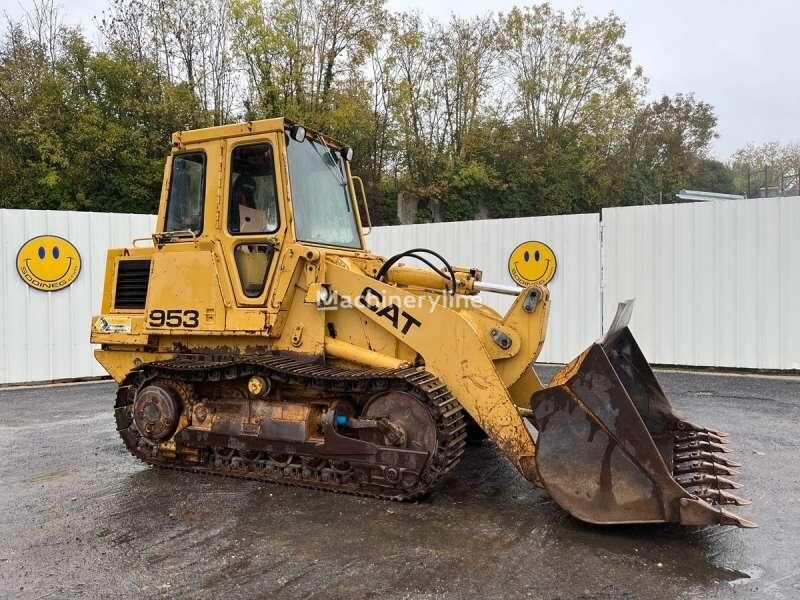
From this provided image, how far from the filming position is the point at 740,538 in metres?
3.67

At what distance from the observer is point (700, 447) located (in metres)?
4.50

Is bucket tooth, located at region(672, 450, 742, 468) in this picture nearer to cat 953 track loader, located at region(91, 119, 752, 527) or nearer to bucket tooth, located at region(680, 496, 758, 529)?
cat 953 track loader, located at region(91, 119, 752, 527)

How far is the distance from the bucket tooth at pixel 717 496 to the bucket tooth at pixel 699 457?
1.73 feet

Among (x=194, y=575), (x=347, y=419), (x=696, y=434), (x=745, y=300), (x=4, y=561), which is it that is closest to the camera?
(x=194, y=575)

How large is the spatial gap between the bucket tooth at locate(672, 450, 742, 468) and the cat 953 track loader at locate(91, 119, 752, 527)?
0.02 metres

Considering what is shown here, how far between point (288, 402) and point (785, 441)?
4959 millimetres

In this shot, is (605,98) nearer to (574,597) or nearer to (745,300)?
(745,300)

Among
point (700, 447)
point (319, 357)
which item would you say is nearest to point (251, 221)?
point (319, 357)

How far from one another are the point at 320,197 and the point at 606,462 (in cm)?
333

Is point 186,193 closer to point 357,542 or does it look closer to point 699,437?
point 357,542

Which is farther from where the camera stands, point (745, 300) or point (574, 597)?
point (745, 300)

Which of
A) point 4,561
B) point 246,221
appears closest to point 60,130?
point 246,221

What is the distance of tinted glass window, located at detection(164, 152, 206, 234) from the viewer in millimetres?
5223

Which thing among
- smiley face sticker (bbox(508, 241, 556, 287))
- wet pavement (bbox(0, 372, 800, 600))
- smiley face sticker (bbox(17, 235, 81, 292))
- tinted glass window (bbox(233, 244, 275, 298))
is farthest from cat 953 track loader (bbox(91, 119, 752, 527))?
smiley face sticker (bbox(508, 241, 556, 287))
